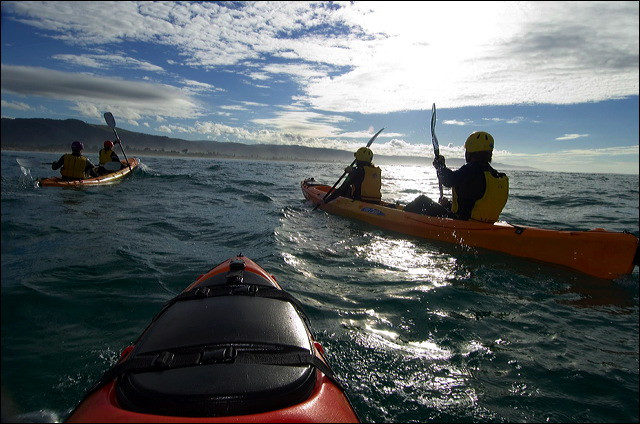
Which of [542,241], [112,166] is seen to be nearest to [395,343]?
[542,241]

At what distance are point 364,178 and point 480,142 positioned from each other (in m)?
4.30

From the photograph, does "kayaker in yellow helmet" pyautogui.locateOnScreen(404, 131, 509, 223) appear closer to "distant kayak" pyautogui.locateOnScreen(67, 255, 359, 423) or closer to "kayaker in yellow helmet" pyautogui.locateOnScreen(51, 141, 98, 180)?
"distant kayak" pyautogui.locateOnScreen(67, 255, 359, 423)

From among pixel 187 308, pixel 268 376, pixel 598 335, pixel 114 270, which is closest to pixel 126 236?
pixel 114 270

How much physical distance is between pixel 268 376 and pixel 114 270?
4505 mm

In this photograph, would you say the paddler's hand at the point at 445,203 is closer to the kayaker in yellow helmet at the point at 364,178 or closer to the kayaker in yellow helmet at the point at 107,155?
the kayaker in yellow helmet at the point at 364,178

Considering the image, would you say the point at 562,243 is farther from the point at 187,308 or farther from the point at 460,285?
the point at 187,308

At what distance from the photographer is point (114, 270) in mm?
5391

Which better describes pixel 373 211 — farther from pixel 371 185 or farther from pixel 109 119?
pixel 109 119

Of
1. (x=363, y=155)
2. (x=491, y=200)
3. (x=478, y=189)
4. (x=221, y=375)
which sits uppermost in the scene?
(x=363, y=155)

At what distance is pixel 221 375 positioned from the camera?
1.86 meters

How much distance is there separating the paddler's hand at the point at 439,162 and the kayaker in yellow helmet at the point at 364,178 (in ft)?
8.49

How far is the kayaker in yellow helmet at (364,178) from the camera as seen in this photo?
1063 cm

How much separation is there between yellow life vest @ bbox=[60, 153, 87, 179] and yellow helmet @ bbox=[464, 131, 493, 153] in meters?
13.5

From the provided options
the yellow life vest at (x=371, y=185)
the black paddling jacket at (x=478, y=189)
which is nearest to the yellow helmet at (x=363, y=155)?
the yellow life vest at (x=371, y=185)
